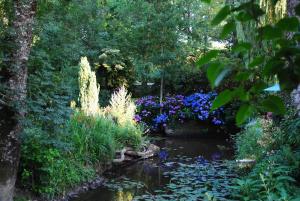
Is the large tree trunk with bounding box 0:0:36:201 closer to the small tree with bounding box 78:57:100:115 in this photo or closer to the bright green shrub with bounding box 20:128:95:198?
the bright green shrub with bounding box 20:128:95:198

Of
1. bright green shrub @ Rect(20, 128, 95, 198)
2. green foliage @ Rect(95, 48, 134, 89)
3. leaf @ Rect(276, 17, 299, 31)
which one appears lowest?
bright green shrub @ Rect(20, 128, 95, 198)

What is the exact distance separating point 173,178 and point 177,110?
268 inches

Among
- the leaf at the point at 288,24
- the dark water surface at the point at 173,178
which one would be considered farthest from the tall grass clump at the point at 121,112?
the leaf at the point at 288,24

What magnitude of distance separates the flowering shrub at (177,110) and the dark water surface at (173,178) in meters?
2.99

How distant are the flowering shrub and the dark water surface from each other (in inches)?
118

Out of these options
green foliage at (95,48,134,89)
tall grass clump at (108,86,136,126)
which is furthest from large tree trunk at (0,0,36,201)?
green foliage at (95,48,134,89)

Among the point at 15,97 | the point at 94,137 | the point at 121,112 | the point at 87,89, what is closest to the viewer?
the point at 15,97

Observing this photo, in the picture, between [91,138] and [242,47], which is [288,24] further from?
[91,138]

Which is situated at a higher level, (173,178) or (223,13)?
(223,13)

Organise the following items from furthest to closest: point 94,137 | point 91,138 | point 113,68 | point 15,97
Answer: point 113,68
point 94,137
point 91,138
point 15,97

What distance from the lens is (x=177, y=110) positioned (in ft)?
45.9

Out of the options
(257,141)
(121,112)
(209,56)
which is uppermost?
(209,56)

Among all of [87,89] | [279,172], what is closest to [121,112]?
[87,89]

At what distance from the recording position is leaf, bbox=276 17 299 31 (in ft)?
2.69
